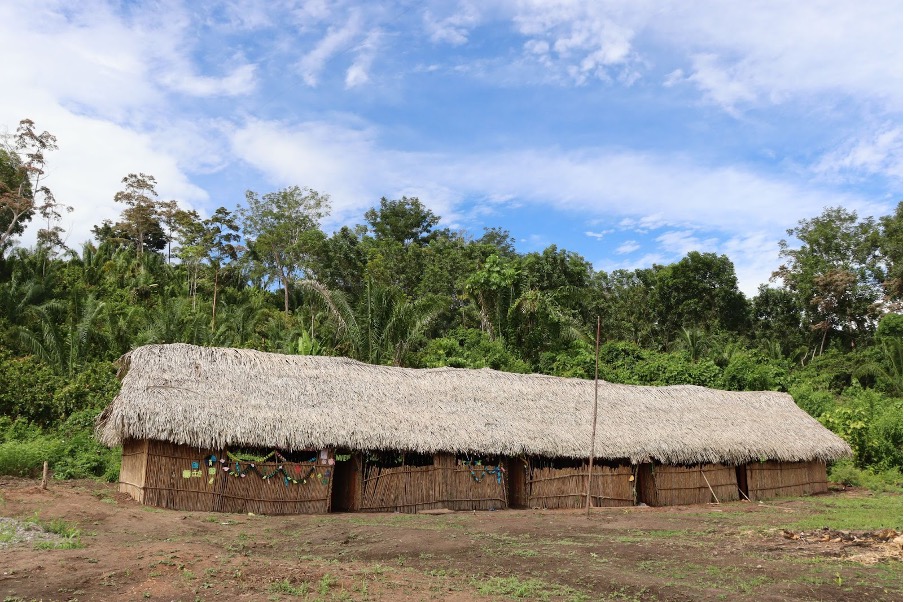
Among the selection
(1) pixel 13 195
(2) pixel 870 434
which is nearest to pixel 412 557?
(2) pixel 870 434

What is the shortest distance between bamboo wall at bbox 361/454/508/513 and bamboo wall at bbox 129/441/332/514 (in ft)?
3.22

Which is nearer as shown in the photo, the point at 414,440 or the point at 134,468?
the point at 134,468

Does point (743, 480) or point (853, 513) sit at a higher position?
point (743, 480)

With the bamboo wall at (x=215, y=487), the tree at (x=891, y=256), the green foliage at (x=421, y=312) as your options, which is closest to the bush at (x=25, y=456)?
the green foliage at (x=421, y=312)

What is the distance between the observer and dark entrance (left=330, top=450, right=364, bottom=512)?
13.6m

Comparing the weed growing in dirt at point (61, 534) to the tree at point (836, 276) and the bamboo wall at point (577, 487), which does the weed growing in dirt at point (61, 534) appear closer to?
the bamboo wall at point (577, 487)

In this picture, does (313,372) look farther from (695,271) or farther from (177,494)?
(695,271)

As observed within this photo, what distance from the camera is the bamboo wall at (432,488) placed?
44.9 feet

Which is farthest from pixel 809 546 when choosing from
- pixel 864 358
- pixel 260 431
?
pixel 864 358

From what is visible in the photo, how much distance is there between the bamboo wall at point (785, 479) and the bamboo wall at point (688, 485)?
60 cm

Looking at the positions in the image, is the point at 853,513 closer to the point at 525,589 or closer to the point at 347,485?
the point at 347,485

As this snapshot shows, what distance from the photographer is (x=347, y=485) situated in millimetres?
13914

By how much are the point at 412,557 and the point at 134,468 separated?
6.93 m

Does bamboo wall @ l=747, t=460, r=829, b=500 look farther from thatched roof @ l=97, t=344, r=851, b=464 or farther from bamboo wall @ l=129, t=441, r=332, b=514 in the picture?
bamboo wall @ l=129, t=441, r=332, b=514
